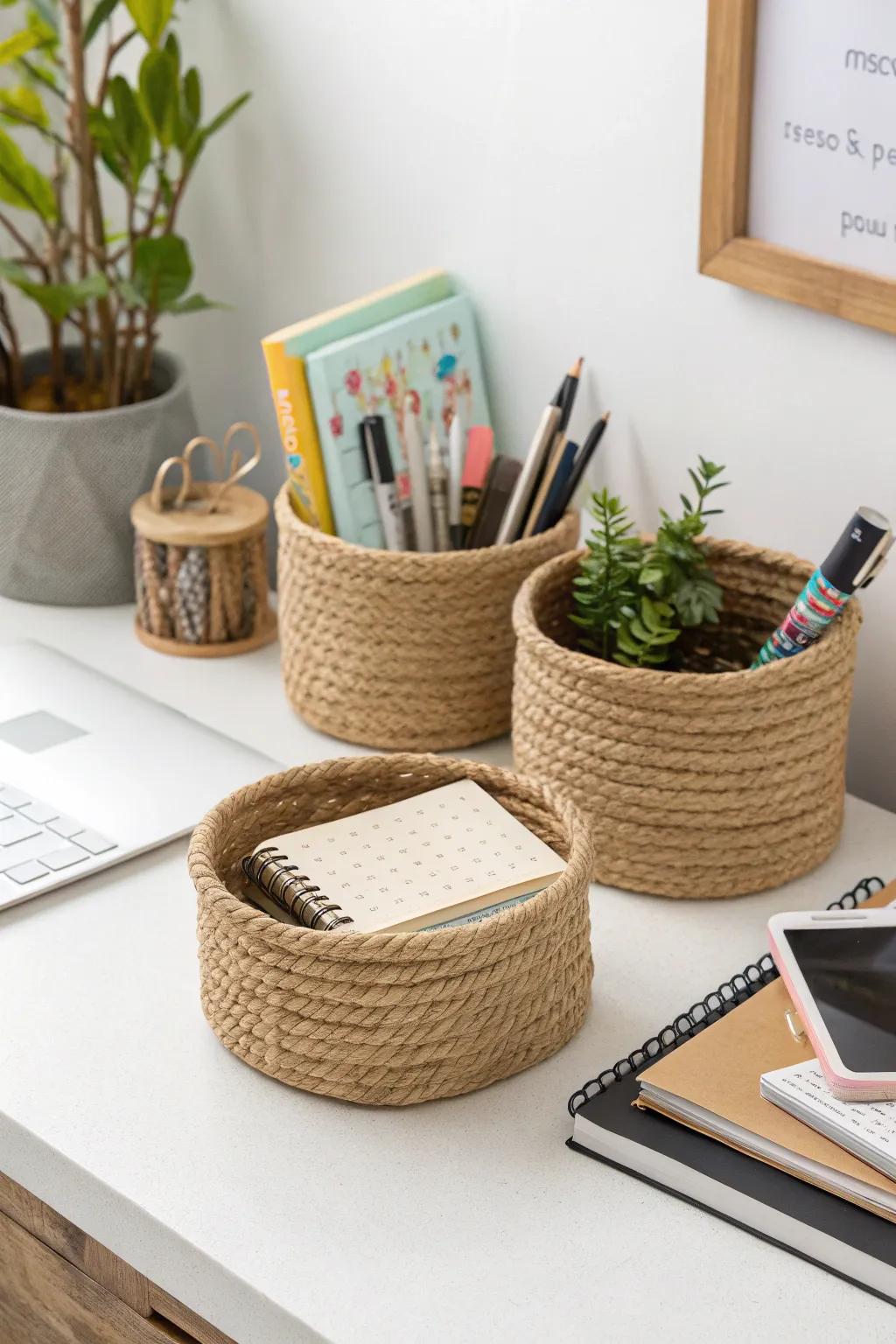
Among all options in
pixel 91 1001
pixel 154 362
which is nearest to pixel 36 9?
pixel 154 362

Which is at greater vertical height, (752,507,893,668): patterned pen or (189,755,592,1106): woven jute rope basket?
(752,507,893,668): patterned pen

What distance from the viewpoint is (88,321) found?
1.08 m

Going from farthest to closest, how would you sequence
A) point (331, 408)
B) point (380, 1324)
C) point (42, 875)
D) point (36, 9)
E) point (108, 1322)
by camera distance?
point (36, 9), point (331, 408), point (42, 875), point (108, 1322), point (380, 1324)

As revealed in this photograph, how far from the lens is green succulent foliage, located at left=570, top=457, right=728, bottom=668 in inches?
30.7

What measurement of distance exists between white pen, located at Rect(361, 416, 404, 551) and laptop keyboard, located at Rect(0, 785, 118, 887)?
0.23 m

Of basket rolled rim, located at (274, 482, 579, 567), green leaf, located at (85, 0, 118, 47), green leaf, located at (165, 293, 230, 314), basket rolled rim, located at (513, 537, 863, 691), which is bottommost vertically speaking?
basket rolled rim, located at (513, 537, 863, 691)

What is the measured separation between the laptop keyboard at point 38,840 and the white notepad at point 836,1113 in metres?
0.36

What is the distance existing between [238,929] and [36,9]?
2.52ft

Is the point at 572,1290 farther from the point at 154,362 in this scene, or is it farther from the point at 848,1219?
the point at 154,362

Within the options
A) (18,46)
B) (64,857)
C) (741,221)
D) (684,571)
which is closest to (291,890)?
(64,857)

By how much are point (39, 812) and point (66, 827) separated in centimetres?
2

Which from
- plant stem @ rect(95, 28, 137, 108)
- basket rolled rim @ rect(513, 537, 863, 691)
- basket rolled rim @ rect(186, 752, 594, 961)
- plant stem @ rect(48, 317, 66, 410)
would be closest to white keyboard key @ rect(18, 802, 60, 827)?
basket rolled rim @ rect(186, 752, 594, 961)

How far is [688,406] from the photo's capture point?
888mm

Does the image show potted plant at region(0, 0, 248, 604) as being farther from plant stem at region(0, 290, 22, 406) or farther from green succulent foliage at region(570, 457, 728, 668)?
green succulent foliage at region(570, 457, 728, 668)
